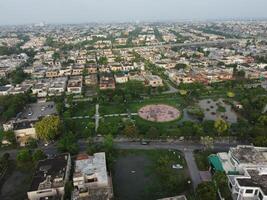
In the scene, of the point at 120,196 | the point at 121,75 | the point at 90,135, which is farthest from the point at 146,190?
the point at 121,75

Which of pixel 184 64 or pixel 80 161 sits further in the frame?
pixel 184 64

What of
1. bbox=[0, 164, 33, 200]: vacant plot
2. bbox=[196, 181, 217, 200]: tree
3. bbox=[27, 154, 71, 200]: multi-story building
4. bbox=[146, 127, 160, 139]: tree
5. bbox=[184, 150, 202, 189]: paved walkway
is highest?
bbox=[196, 181, 217, 200]: tree

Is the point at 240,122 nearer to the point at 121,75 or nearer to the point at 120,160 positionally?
the point at 120,160

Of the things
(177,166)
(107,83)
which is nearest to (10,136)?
(177,166)

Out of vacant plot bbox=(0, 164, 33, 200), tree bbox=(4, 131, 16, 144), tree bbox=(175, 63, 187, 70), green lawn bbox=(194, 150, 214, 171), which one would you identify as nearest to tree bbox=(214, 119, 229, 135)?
green lawn bbox=(194, 150, 214, 171)

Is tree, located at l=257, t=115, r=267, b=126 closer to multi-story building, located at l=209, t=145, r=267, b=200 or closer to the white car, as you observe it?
multi-story building, located at l=209, t=145, r=267, b=200

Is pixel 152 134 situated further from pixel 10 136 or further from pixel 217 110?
pixel 10 136

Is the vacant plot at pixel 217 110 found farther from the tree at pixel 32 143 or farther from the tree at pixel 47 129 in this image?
the tree at pixel 32 143

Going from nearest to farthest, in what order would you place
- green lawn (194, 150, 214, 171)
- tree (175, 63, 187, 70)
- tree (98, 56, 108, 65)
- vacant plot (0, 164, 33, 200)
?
vacant plot (0, 164, 33, 200)
green lawn (194, 150, 214, 171)
tree (175, 63, 187, 70)
tree (98, 56, 108, 65)
